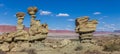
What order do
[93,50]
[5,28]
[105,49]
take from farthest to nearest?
[5,28] → [105,49] → [93,50]

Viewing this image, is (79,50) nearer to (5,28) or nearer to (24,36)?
(24,36)

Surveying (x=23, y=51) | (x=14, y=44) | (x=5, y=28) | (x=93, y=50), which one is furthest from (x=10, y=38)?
(x=5, y=28)

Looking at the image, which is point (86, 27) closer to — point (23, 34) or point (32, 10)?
point (32, 10)

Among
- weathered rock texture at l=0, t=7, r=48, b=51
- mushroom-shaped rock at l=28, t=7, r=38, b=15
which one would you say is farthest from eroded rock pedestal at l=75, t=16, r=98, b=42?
mushroom-shaped rock at l=28, t=7, r=38, b=15

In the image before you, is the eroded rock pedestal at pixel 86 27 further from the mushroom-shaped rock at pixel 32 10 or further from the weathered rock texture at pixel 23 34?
the mushroom-shaped rock at pixel 32 10

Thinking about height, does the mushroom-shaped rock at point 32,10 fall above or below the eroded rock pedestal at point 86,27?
above

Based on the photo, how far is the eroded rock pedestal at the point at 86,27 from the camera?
43.2 metres

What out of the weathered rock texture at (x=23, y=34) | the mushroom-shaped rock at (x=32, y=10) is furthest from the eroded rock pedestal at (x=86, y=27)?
the mushroom-shaped rock at (x=32, y=10)

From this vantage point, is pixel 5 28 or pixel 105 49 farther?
pixel 5 28

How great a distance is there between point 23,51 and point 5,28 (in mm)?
149468

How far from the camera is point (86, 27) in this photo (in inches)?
1703

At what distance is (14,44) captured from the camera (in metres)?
43.4

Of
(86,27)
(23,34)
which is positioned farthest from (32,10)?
(86,27)

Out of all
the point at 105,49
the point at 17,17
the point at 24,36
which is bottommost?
the point at 105,49
